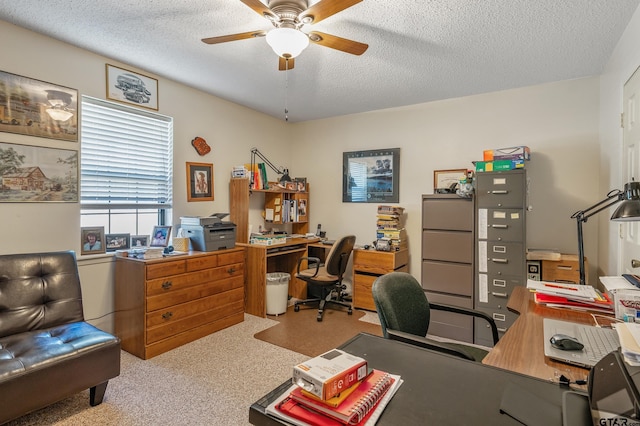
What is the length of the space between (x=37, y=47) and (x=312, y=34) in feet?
7.09

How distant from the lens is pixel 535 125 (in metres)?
3.37

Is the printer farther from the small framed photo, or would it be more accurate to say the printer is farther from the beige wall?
the beige wall

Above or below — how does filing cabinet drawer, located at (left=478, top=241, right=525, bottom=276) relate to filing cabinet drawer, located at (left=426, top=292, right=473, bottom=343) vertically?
above

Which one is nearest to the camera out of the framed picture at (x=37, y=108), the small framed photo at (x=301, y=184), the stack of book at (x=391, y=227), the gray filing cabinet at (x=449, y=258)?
the framed picture at (x=37, y=108)

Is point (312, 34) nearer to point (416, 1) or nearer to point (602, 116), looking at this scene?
point (416, 1)

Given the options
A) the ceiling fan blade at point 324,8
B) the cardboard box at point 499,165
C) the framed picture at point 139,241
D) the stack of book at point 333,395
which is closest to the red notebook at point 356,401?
the stack of book at point 333,395

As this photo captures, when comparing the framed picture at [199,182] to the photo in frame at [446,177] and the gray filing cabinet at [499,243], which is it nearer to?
the photo in frame at [446,177]

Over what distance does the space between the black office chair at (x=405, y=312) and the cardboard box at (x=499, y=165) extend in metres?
1.69

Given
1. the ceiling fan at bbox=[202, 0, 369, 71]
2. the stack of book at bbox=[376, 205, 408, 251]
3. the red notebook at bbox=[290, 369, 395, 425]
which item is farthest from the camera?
the stack of book at bbox=[376, 205, 408, 251]

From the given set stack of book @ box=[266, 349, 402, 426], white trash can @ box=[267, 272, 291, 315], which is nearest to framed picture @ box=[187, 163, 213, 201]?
white trash can @ box=[267, 272, 291, 315]

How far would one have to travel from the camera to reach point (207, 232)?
10.4 ft

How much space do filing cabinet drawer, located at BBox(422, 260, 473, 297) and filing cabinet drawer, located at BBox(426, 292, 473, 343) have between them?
2.7 inches

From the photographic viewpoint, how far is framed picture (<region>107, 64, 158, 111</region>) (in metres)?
2.91

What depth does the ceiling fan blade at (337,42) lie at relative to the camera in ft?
6.52
